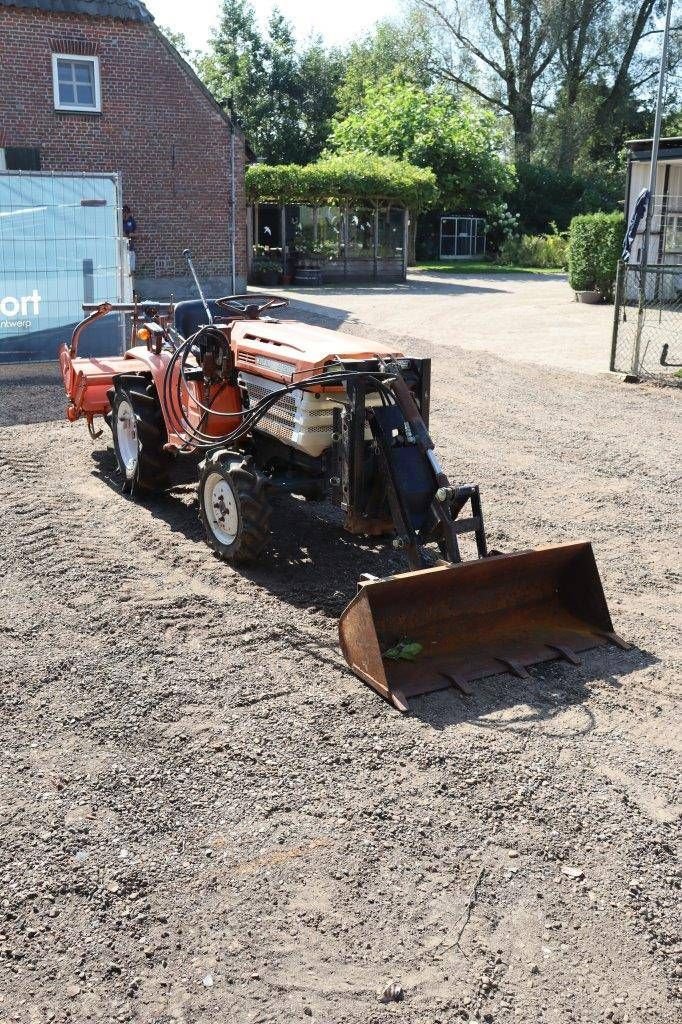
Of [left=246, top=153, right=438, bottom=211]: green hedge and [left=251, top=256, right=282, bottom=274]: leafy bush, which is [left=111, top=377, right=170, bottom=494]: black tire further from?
[left=251, top=256, right=282, bottom=274]: leafy bush

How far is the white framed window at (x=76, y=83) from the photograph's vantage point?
21141mm

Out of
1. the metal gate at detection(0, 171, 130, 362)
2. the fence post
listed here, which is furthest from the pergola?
the metal gate at detection(0, 171, 130, 362)

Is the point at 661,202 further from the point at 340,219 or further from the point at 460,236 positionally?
the point at 460,236

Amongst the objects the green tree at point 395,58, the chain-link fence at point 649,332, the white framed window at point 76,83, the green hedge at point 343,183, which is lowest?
the chain-link fence at point 649,332

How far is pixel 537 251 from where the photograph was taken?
128 feet

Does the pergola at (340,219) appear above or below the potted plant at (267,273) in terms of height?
above

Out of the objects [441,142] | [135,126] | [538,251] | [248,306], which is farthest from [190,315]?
[538,251]

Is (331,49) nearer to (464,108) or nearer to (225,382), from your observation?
(464,108)

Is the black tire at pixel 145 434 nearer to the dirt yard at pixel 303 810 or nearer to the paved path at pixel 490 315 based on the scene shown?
the dirt yard at pixel 303 810

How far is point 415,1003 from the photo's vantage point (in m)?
3.15

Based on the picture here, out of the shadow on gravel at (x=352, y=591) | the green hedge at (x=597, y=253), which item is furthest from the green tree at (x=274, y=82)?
the shadow on gravel at (x=352, y=591)

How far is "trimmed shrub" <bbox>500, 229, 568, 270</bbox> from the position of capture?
38.2 m

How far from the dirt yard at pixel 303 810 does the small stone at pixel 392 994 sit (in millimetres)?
15

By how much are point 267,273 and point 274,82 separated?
24.4 meters
